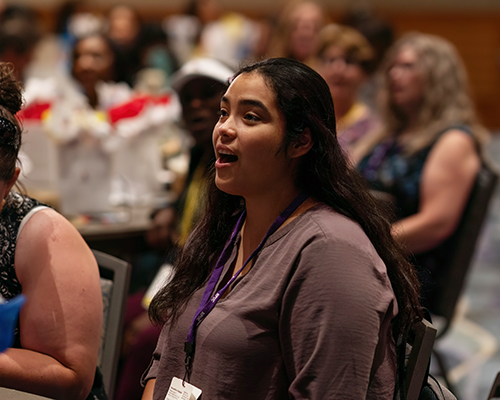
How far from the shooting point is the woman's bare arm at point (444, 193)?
279cm

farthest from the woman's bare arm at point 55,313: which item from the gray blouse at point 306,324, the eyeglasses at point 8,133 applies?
the gray blouse at point 306,324

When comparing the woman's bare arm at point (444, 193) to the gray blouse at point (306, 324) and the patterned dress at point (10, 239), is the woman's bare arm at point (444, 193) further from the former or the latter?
the patterned dress at point (10, 239)

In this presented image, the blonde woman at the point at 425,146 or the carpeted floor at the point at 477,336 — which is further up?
the blonde woman at the point at 425,146

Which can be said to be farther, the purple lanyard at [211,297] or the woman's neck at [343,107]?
the woman's neck at [343,107]

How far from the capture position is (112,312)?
5.90 feet

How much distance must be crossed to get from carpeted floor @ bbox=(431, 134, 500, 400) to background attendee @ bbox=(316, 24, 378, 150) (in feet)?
3.20

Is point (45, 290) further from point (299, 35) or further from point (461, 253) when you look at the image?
point (299, 35)

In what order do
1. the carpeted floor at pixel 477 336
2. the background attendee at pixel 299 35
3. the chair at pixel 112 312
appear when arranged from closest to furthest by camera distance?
the chair at pixel 112 312 → the carpeted floor at pixel 477 336 → the background attendee at pixel 299 35

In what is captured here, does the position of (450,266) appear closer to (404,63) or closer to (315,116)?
(404,63)

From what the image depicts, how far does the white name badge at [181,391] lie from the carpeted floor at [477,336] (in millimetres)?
1767

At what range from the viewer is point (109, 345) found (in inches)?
69.6

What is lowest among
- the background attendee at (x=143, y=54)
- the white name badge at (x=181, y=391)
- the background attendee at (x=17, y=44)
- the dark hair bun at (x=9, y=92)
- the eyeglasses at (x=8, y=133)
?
the background attendee at (x=143, y=54)

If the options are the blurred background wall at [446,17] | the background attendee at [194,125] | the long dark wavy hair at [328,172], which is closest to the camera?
the long dark wavy hair at [328,172]

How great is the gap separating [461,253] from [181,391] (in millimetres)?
1663
